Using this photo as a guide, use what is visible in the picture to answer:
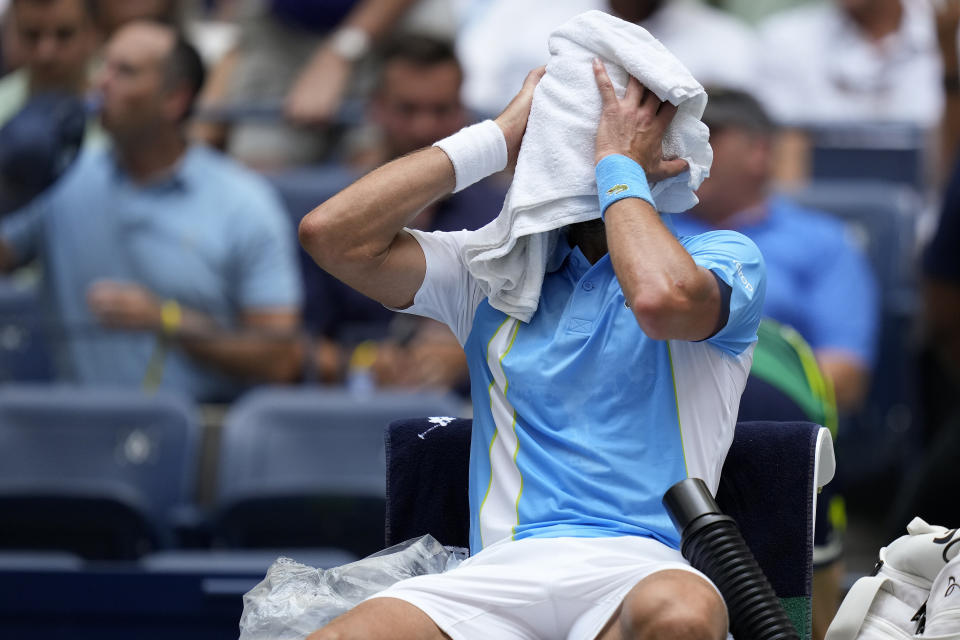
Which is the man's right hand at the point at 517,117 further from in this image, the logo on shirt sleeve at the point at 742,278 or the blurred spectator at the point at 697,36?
the blurred spectator at the point at 697,36

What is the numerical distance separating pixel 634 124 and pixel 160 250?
112 inches

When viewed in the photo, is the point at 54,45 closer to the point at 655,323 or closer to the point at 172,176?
the point at 172,176

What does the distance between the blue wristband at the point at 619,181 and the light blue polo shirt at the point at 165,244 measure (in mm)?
2582

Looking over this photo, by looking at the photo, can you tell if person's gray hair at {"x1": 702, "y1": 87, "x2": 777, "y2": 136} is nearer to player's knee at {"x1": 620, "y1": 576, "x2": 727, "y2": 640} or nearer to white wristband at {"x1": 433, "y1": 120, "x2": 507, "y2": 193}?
white wristband at {"x1": 433, "y1": 120, "x2": 507, "y2": 193}

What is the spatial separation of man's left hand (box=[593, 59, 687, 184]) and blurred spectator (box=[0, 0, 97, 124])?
3.40 metres

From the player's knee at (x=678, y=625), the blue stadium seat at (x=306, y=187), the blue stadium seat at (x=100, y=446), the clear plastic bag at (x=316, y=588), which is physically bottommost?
the blue stadium seat at (x=100, y=446)

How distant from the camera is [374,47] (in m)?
6.35

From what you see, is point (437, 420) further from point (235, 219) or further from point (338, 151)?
point (338, 151)

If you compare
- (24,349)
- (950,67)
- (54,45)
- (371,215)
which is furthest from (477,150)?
(54,45)

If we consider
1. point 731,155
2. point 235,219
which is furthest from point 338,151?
point 731,155

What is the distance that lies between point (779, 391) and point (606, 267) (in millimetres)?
837

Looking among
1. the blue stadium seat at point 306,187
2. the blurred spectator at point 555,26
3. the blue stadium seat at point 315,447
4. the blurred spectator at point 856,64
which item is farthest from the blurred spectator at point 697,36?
the blue stadium seat at point 315,447

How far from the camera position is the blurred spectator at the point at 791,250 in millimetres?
4980

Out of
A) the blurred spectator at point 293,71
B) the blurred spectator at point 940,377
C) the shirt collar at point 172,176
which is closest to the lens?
the blurred spectator at point 940,377
